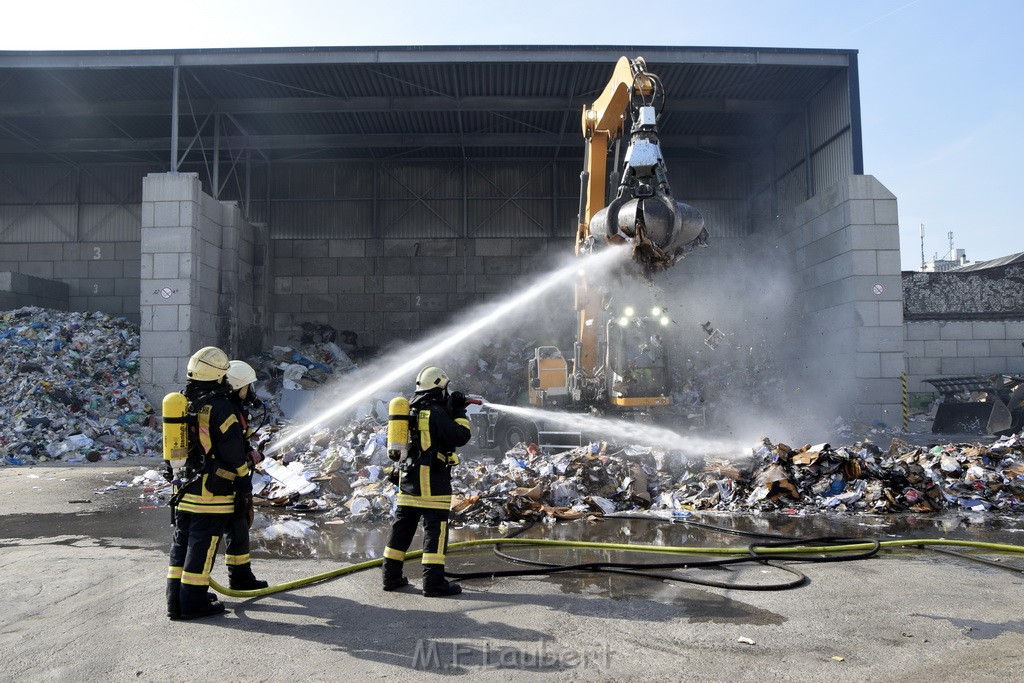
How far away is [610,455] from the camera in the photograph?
32.4ft

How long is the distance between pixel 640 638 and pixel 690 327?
755 inches

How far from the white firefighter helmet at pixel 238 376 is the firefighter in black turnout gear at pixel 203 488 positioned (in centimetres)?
18

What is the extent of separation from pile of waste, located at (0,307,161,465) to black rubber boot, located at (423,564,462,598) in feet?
35.6

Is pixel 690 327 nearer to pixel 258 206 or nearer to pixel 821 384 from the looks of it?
pixel 821 384

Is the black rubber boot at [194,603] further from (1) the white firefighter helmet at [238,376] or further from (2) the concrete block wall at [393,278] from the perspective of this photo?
Result: (2) the concrete block wall at [393,278]

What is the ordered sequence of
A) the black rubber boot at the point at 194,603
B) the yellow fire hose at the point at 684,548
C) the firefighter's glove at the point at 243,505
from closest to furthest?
the black rubber boot at the point at 194,603
the firefighter's glove at the point at 243,505
the yellow fire hose at the point at 684,548

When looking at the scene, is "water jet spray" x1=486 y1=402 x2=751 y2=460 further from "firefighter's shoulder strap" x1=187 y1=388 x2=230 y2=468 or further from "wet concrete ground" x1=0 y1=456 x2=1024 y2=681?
"firefighter's shoulder strap" x1=187 y1=388 x2=230 y2=468

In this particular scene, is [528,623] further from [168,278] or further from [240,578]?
[168,278]

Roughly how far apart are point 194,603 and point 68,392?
513 inches

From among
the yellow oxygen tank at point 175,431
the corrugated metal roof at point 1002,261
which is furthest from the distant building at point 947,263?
the yellow oxygen tank at point 175,431

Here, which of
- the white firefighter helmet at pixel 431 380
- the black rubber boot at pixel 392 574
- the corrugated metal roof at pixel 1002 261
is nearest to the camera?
the black rubber boot at pixel 392 574

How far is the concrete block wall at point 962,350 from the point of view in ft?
61.7

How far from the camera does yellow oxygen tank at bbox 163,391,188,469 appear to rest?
4.45 m

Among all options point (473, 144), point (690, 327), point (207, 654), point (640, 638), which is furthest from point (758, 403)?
point (207, 654)
